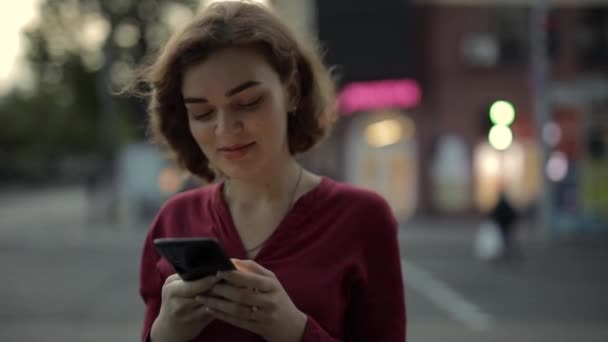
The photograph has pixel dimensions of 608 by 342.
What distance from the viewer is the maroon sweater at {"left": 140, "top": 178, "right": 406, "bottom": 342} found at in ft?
5.75

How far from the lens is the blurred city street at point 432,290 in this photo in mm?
8812

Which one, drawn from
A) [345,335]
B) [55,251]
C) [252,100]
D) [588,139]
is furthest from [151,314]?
[588,139]

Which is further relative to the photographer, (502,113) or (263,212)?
(502,113)

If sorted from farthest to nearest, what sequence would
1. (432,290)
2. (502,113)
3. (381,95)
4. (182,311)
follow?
(381,95), (502,113), (432,290), (182,311)

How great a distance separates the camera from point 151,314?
1.87 metres

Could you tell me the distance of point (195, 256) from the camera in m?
1.47

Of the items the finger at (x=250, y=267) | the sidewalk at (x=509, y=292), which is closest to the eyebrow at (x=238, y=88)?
the finger at (x=250, y=267)

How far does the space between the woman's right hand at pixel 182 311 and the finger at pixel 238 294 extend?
0.6 inches

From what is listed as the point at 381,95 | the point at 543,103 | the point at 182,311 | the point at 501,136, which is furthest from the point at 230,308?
the point at 381,95

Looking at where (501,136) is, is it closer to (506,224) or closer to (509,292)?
(506,224)

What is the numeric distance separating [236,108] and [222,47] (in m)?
0.14

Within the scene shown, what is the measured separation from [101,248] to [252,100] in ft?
56.6

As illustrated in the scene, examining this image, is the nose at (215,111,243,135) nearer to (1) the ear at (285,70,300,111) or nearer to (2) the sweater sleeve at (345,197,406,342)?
(1) the ear at (285,70,300,111)

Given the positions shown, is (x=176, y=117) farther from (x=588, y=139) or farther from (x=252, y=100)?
(x=588, y=139)
